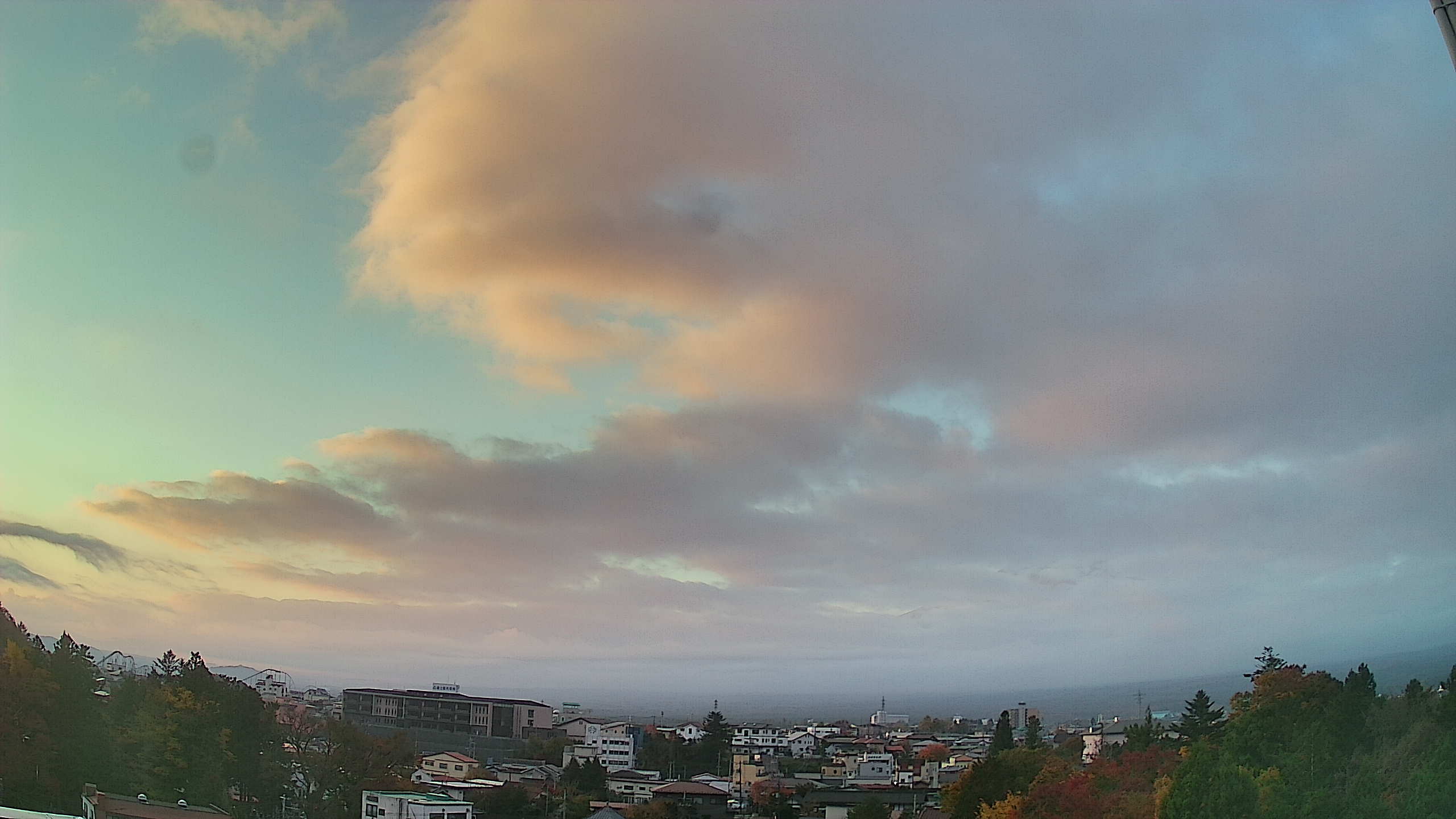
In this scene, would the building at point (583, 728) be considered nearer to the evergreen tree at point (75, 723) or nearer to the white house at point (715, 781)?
the white house at point (715, 781)

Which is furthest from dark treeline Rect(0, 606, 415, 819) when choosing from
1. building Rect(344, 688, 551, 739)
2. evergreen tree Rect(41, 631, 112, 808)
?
building Rect(344, 688, 551, 739)

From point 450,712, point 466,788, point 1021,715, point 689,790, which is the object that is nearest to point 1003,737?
point 1021,715

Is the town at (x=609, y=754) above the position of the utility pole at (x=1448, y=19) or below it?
below

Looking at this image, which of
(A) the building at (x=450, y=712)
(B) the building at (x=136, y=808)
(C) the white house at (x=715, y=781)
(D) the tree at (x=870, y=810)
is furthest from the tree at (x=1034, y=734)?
(B) the building at (x=136, y=808)

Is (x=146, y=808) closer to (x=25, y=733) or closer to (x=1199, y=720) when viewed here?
(x=25, y=733)

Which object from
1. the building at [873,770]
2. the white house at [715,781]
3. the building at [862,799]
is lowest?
the building at [862,799]
